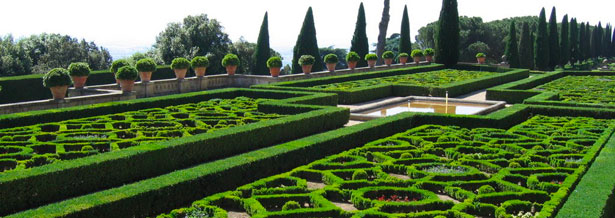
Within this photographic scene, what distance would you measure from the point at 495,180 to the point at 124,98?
11867 millimetres

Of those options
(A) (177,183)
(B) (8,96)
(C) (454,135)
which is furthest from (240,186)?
(B) (8,96)

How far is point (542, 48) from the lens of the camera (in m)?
42.6

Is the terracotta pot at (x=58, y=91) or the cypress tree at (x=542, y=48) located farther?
the cypress tree at (x=542, y=48)

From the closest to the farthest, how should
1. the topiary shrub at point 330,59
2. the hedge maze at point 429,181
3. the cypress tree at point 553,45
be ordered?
1. the hedge maze at point 429,181
2. the topiary shrub at point 330,59
3. the cypress tree at point 553,45

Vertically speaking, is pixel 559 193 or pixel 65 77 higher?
pixel 65 77

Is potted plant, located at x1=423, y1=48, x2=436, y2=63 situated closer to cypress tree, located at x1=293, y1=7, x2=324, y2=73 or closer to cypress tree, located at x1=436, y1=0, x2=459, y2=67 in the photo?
cypress tree, located at x1=436, y1=0, x2=459, y2=67

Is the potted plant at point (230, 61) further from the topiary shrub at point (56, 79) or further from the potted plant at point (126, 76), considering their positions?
the topiary shrub at point (56, 79)

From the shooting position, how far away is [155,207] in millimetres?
7840

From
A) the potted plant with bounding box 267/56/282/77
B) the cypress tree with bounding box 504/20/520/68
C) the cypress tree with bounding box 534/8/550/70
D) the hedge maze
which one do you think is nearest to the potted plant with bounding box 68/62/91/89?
the potted plant with bounding box 267/56/282/77

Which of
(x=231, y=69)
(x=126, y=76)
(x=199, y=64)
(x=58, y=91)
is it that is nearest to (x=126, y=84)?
(x=126, y=76)

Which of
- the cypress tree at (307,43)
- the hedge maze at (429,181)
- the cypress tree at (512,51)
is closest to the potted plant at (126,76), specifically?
the hedge maze at (429,181)

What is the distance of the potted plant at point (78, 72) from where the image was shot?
1762cm

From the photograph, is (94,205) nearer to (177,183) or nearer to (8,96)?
(177,183)

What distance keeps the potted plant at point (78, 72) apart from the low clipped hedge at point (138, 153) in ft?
10.2
